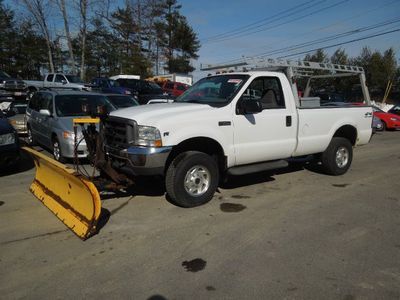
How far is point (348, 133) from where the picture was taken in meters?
8.00

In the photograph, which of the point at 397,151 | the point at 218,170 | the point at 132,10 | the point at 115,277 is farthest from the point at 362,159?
the point at 132,10

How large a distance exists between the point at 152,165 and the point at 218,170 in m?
1.20

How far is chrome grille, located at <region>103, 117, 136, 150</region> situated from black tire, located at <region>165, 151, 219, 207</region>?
703mm

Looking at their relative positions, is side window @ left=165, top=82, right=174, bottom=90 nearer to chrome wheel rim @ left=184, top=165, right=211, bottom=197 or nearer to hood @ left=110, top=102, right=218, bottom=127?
hood @ left=110, top=102, right=218, bottom=127

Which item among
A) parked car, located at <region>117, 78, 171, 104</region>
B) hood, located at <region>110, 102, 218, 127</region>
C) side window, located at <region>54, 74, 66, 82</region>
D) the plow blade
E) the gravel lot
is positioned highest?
side window, located at <region>54, 74, 66, 82</region>

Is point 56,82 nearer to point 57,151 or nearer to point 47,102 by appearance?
point 47,102

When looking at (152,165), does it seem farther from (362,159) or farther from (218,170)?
(362,159)

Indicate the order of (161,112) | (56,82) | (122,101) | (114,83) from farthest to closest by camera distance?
(114,83) < (56,82) < (122,101) < (161,112)

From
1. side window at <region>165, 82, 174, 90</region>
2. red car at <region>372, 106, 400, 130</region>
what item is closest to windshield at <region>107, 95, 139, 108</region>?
red car at <region>372, 106, 400, 130</region>

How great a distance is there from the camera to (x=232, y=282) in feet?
11.5

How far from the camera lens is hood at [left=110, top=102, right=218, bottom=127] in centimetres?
Answer: 516

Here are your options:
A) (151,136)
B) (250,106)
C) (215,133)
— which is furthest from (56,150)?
(250,106)

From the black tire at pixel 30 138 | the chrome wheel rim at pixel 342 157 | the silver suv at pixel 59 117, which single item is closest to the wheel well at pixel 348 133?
the chrome wheel rim at pixel 342 157

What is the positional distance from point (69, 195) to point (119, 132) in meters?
1.12
